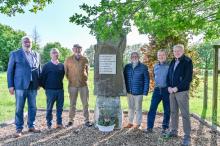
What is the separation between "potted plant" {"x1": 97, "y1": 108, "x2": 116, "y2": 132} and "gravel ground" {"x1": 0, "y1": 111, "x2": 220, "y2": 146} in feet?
0.49

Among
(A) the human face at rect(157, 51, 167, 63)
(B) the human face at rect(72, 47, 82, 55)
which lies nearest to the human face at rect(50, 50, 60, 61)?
(B) the human face at rect(72, 47, 82, 55)

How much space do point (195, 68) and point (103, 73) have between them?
5.27 meters

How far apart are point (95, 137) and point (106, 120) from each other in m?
0.78

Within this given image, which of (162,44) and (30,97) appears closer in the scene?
(30,97)

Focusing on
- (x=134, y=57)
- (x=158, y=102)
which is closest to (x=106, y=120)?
(x=158, y=102)

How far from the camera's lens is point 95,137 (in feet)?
31.1

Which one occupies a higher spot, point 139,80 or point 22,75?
point 22,75

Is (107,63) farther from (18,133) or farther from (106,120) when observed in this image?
(18,133)

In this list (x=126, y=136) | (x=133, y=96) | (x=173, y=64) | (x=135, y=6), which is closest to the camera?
(x=135, y=6)

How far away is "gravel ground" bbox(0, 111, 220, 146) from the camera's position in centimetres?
896

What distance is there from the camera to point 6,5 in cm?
1304

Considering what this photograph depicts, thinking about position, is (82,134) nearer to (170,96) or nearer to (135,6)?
(170,96)

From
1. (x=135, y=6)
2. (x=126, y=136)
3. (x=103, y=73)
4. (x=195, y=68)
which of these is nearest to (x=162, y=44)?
(x=195, y=68)

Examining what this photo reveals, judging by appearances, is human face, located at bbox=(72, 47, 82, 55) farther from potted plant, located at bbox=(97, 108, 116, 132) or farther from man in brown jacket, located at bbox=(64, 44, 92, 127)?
potted plant, located at bbox=(97, 108, 116, 132)
